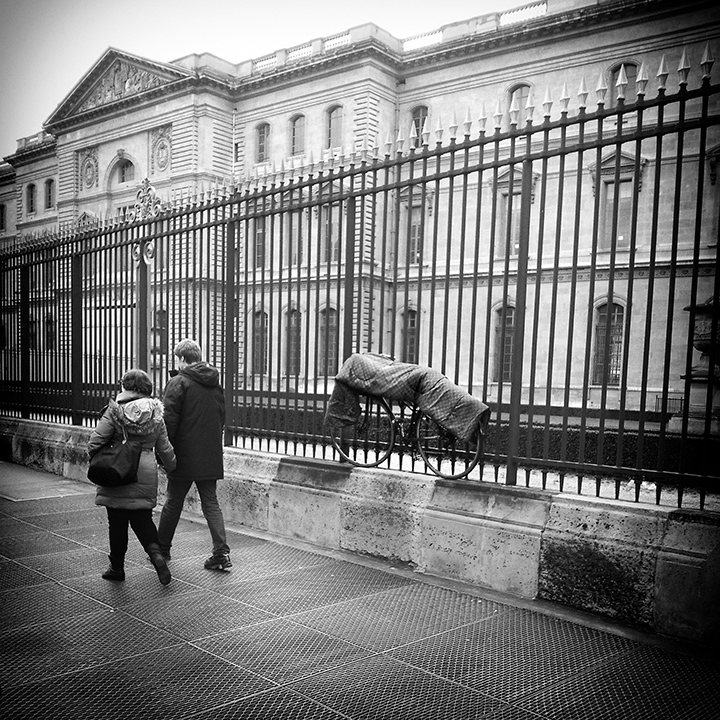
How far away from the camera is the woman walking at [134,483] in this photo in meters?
5.27

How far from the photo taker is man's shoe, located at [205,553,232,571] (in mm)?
5617

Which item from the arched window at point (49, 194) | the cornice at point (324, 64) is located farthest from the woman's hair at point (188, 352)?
the arched window at point (49, 194)

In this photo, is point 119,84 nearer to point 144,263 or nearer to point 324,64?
point 324,64

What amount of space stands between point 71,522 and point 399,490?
143 inches

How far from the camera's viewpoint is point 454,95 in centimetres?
3109

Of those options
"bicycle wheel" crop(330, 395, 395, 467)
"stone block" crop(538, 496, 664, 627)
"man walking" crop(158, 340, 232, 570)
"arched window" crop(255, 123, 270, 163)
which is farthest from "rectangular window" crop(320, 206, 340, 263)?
"arched window" crop(255, 123, 270, 163)

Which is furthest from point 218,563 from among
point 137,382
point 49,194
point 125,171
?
point 49,194

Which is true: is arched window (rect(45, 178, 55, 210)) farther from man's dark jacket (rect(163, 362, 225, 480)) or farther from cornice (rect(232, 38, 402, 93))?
man's dark jacket (rect(163, 362, 225, 480))

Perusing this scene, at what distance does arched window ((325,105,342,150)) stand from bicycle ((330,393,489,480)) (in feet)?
96.5

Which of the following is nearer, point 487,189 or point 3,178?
point 487,189

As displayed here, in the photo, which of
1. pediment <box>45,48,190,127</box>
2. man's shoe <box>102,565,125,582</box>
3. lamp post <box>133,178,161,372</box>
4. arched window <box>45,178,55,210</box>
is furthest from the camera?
arched window <box>45,178,55,210</box>

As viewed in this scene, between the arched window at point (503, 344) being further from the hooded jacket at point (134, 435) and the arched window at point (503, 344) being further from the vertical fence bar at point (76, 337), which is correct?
the vertical fence bar at point (76, 337)

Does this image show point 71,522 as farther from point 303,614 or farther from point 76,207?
point 76,207

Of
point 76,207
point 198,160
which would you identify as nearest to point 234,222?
point 198,160
